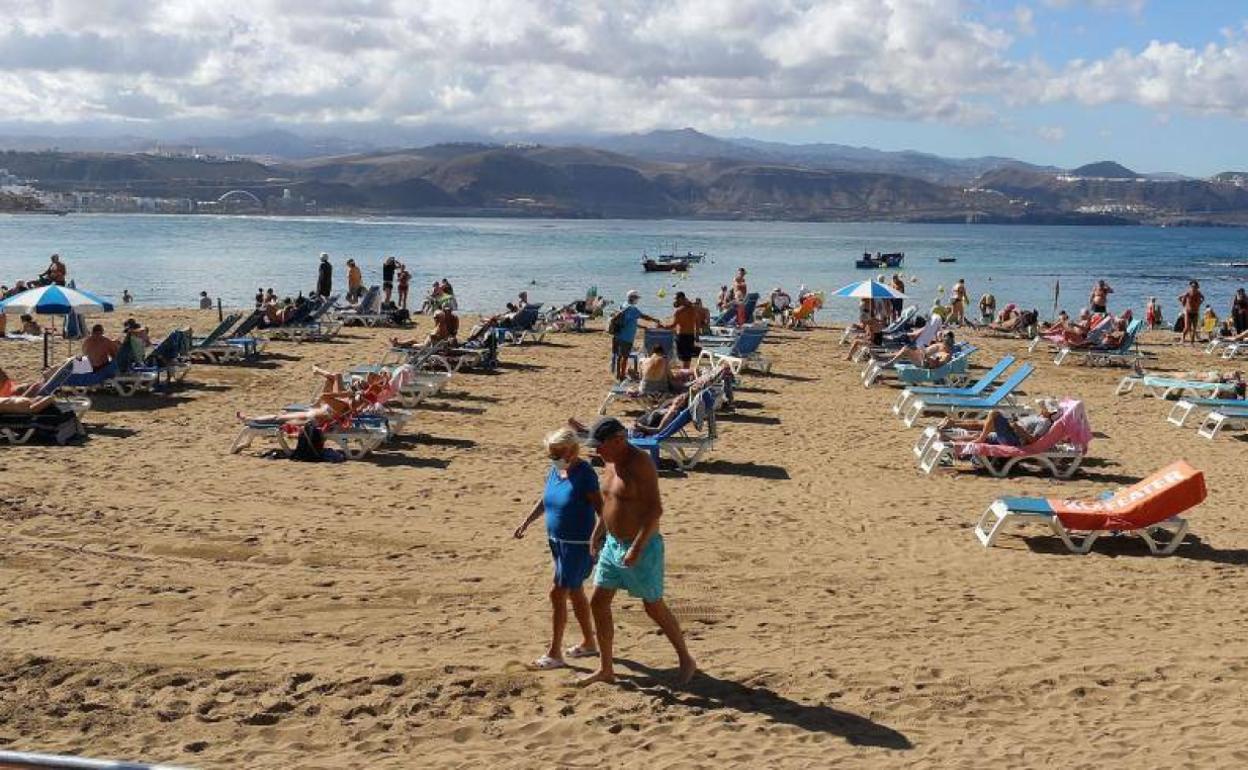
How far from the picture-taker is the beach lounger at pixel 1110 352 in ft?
61.7

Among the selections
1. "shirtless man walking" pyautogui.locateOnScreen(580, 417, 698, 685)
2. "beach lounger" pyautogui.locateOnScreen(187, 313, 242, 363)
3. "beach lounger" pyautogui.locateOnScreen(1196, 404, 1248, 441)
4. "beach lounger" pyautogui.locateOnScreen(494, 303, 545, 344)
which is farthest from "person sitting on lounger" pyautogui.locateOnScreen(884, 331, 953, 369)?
"shirtless man walking" pyautogui.locateOnScreen(580, 417, 698, 685)

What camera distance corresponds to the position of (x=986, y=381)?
45.4 feet

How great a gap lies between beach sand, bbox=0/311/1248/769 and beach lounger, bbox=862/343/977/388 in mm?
4413

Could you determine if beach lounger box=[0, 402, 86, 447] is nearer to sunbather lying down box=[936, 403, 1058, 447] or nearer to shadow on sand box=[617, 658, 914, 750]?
shadow on sand box=[617, 658, 914, 750]

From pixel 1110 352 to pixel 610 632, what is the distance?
1551 centimetres

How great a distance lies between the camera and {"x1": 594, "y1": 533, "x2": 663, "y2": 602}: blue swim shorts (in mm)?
5289

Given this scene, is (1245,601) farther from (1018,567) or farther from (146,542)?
(146,542)

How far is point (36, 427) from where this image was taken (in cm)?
1068

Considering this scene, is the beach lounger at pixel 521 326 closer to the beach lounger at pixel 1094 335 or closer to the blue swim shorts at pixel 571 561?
the beach lounger at pixel 1094 335

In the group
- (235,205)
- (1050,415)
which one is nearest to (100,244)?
(1050,415)

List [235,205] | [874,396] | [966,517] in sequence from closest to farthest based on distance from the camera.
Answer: [966,517] < [874,396] < [235,205]

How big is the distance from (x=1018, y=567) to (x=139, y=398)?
9821 mm

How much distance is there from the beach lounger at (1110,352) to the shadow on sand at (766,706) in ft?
49.1

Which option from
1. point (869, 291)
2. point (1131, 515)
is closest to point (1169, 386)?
point (869, 291)
